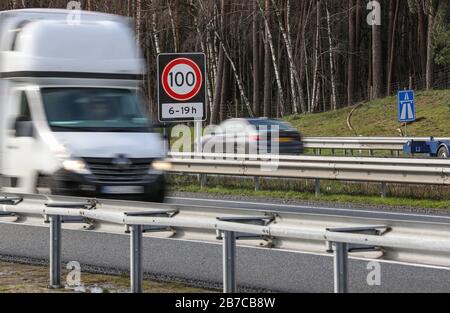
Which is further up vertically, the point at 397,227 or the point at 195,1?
the point at 195,1

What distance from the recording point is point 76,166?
1548 cm

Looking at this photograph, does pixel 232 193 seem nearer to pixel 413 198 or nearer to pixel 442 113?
pixel 413 198

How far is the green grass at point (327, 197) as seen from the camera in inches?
750

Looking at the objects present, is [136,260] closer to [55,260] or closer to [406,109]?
[55,260]

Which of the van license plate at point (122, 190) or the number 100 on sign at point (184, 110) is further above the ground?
the number 100 on sign at point (184, 110)

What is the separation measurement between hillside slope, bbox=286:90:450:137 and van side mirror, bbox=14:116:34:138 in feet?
84.0

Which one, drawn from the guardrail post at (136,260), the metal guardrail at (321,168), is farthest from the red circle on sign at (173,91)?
the guardrail post at (136,260)

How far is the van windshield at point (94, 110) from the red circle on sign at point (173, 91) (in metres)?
5.30

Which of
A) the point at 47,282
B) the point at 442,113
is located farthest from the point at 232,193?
the point at 442,113

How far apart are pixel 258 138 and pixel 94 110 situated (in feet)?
44.7

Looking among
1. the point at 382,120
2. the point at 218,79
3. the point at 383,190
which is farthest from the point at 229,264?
the point at 218,79

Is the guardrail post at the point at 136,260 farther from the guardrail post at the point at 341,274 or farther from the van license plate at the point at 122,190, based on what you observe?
the van license plate at the point at 122,190

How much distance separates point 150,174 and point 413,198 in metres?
5.85
